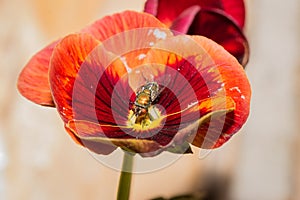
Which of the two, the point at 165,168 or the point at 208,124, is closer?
the point at 208,124

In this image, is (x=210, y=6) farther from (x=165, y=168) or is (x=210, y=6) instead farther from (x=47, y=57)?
(x=165, y=168)

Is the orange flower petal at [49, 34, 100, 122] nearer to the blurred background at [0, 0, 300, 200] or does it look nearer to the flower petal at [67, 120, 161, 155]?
the flower petal at [67, 120, 161, 155]

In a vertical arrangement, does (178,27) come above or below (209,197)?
above

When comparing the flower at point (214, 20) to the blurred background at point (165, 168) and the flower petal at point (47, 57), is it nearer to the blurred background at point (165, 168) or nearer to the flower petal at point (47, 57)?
the flower petal at point (47, 57)

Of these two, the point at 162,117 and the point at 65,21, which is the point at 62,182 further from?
the point at 162,117

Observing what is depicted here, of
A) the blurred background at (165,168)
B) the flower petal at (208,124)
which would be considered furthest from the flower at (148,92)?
the blurred background at (165,168)

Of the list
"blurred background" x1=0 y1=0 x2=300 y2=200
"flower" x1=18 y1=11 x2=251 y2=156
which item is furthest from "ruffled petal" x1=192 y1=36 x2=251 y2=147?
"blurred background" x1=0 y1=0 x2=300 y2=200

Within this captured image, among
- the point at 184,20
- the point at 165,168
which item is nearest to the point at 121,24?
the point at 184,20

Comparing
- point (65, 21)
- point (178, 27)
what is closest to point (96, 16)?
point (65, 21)
